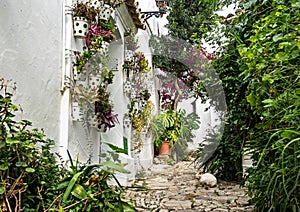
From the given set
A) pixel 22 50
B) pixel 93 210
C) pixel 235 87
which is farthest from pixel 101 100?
pixel 235 87

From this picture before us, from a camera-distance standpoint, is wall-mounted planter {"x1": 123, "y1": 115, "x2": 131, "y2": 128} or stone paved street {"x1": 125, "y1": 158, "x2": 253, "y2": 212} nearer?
stone paved street {"x1": 125, "y1": 158, "x2": 253, "y2": 212}

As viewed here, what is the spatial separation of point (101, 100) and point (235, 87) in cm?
190

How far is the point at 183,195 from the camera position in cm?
397

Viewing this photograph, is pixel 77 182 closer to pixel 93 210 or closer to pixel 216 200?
pixel 93 210

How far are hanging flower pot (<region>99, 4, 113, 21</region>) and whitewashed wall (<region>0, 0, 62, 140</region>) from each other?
0.61 m

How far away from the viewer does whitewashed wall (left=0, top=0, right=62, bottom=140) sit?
2195 mm

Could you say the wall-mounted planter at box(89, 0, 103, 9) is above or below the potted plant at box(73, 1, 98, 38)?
above

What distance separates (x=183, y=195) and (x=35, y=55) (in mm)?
2391

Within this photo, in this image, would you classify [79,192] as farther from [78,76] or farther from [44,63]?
[78,76]

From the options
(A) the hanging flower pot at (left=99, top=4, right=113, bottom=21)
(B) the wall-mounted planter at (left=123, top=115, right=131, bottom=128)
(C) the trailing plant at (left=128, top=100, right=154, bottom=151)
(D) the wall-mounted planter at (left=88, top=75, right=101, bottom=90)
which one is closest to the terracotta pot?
(C) the trailing plant at (left=128, top=100, right=154, bottom=151)

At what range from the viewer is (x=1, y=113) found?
1720 mm

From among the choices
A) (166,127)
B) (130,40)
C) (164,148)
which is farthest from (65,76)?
(164,148)

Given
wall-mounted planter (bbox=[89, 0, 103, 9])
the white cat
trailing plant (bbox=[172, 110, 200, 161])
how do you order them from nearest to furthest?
wall-mounted planter (bbox=[89, 0, 103, 9]) → the white cat → trailing plant (bbox=[172, 110, 200, 161])

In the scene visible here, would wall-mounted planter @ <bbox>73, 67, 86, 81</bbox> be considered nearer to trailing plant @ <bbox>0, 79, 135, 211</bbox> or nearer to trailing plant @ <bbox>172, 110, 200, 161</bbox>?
trailing plant @ <bbox>0, 79, 135, 211</bbox>
